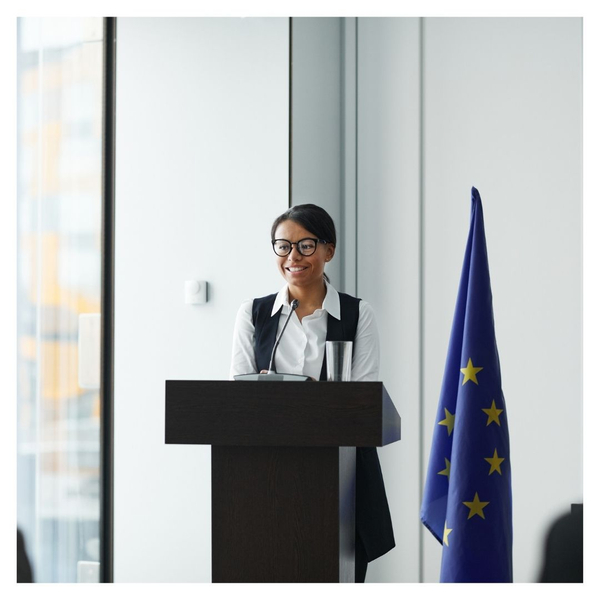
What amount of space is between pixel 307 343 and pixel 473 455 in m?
0.58

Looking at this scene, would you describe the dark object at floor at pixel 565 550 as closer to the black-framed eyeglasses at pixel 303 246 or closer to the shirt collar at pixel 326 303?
the shirt collar at pixel 326 303

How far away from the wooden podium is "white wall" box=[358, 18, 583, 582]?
5.21 ft

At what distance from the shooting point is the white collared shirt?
213cm

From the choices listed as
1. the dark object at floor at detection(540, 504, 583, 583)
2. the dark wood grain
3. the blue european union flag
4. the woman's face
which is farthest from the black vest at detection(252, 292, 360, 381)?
the dark object at floor at detection(540, 504, 583, 583)

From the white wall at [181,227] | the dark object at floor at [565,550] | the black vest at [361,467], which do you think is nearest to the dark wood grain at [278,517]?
the black vest at [361,467]

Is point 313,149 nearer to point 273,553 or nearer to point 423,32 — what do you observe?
point 423,32

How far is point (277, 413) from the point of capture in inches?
52.9

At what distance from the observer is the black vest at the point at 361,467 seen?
1.91 metres

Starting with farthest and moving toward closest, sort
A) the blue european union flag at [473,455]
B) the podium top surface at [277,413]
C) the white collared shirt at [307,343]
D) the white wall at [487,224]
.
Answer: the white wall at [487,224] → the white collared shirt at [307,343] → the blue european union flag at [473,455] → the podium top surface at [277,413]

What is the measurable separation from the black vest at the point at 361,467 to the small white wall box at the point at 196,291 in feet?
3.47

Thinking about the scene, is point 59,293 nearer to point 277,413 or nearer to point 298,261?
point 298,261

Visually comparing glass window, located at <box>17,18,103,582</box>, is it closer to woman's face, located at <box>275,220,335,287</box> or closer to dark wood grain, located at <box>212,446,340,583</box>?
woman's face, located at <box>275,220,335,287</box>

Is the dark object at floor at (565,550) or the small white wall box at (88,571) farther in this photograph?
the small white wall box at (88,571)

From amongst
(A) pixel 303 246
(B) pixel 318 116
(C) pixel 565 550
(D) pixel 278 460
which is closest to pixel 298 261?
(A) pixel 303 246
